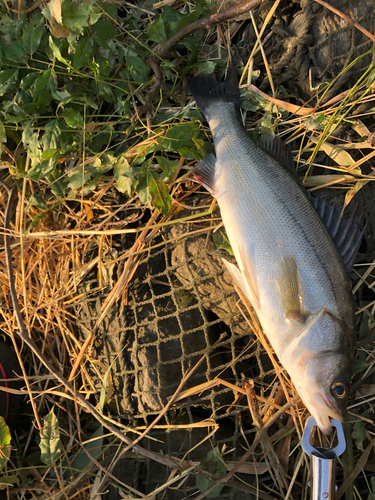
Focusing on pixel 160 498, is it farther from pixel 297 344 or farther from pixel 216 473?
pixel 297 344

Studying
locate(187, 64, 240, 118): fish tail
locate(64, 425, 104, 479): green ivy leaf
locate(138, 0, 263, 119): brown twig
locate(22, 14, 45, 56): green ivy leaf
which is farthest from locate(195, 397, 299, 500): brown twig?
locate(22, 14, 45, 56): green ivy leaf

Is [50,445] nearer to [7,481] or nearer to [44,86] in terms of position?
[7,481]

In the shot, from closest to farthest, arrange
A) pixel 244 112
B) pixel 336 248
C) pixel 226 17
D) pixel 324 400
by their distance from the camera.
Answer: pixel 324 400, pixel 336 248, pixel 226 17, pixel 244 112

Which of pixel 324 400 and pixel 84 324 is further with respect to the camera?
pixel 84 324

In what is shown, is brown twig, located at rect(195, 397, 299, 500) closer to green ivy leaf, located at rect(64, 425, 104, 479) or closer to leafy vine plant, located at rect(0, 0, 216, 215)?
green ivy leaf, located at rect(64, 425, 104, 479)

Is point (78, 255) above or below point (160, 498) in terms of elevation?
above

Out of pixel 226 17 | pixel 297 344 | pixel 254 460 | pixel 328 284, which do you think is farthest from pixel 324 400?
pixel 226 17

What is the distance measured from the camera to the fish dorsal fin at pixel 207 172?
2.17 meters

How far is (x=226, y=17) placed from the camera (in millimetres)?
2244

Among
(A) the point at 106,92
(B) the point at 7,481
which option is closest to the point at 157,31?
(A) the point at 106,92

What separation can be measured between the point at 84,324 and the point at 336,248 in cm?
178

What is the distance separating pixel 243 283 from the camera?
2041 mm

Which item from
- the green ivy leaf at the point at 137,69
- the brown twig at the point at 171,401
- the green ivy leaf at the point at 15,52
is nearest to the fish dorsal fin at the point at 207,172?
the green ivy leaf at the point at 137,69

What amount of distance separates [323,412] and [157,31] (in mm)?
2459
